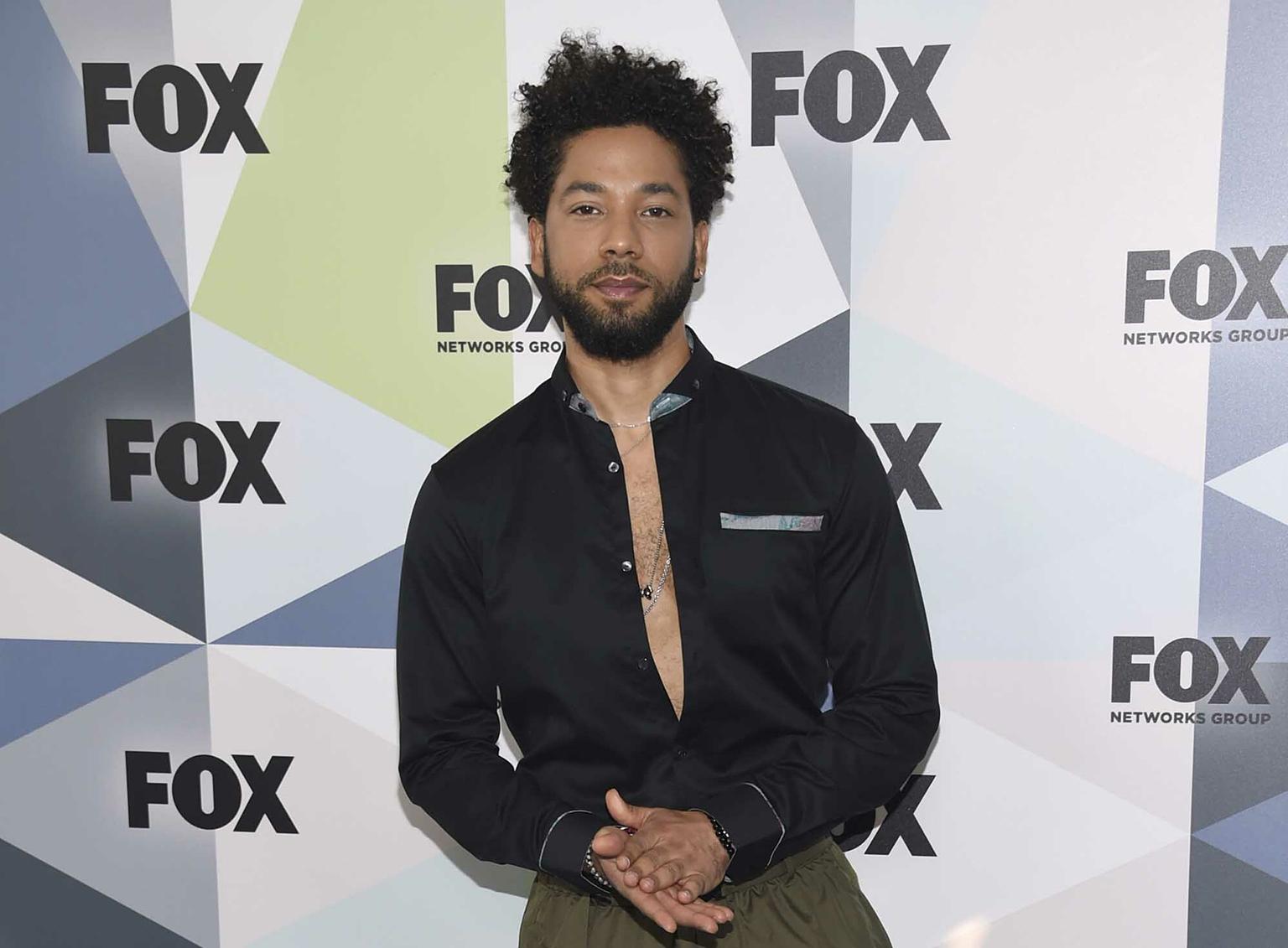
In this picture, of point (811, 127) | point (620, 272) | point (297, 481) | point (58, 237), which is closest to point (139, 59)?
point (58, 237)

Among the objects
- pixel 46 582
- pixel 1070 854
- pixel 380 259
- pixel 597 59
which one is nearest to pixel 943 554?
pixel 1070 854

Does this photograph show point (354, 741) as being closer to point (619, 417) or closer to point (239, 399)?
point (239, 399)

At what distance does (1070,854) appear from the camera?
2562 millimetres

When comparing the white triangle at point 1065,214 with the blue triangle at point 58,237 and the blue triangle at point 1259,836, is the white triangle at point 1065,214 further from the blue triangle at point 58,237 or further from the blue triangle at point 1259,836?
the blue triangle at point 58,237

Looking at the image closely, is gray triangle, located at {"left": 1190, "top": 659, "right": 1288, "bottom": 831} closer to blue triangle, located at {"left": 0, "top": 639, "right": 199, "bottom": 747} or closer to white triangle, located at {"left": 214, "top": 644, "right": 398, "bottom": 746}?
white triangle, located at {"left": 214, "top": 644, "right": 398, "bottom": 746}

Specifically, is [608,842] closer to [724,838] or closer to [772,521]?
[724,838]

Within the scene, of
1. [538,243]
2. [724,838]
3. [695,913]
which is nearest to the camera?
[695,913]

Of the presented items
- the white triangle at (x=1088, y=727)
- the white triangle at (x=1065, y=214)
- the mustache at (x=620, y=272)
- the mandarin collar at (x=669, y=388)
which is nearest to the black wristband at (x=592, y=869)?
the mandarin collar at (x=669, y=388)

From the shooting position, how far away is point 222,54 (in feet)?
8.48

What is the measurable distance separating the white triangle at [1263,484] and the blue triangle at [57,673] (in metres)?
2.54

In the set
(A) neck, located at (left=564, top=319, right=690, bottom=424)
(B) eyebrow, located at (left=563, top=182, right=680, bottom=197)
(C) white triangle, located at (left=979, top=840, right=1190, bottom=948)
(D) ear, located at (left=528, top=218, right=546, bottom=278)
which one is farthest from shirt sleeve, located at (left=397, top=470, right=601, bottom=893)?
(C) white triangle, located at (left=979, top=840, right=1190, bottom=948)

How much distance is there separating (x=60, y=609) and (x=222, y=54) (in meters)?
1.42

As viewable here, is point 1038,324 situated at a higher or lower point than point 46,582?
higher

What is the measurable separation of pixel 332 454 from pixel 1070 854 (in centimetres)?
197
